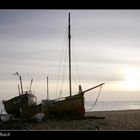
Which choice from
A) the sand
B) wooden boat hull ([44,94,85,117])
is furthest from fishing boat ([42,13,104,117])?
the sand

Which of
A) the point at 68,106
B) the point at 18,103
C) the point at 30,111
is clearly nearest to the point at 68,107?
the point at 68,106

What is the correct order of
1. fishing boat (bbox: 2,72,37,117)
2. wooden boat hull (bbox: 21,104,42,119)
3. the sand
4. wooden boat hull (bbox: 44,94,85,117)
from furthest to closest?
fishing boat (bbox: 2,72,37,117) < wooden boat hull (bbox: 44,94,85,117) < wooden boat hull (bbox: 21,104,42,119) < the sand

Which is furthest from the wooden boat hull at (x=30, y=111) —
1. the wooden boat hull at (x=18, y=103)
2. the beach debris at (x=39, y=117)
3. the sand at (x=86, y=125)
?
the wooden boat hull at (x=18, y=103)

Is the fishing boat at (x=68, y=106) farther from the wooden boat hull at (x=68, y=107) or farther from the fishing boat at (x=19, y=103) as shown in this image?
the fishing boat at (x=19, y=103)

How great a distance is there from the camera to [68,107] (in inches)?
784

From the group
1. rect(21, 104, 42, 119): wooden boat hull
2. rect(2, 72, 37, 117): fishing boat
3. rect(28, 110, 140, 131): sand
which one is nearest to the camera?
rect(28, 110, 140, 131): sand

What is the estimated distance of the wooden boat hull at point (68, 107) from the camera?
1992 centimetres

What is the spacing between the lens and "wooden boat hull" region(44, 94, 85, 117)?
1992 cm

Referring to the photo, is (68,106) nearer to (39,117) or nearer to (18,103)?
(39,117)

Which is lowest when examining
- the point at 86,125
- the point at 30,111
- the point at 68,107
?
the point at 86,125

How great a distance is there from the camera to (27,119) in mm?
18453

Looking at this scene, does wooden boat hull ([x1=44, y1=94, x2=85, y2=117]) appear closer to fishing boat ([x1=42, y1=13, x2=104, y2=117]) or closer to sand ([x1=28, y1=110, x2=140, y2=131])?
fishing boat ([x1=42, y1=13, x2=104, y2=117])

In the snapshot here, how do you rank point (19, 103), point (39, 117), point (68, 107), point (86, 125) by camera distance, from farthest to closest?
point (19, 103) → point (68, 107) → point (39, 117) → point (86, 125)
